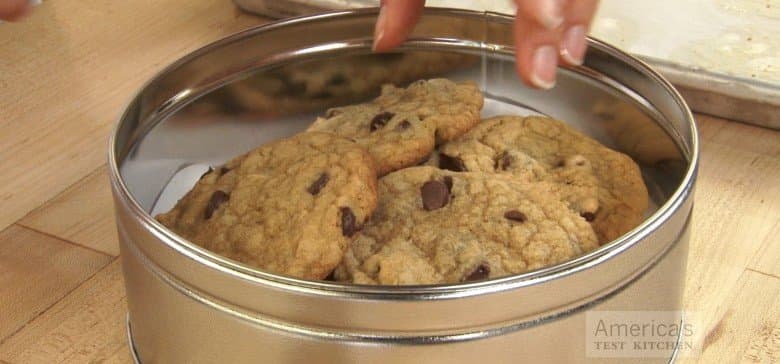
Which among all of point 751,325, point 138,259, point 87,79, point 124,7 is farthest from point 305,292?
point 124,7

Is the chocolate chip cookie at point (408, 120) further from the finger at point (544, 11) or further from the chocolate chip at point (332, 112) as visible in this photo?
the finger at point (544, 11)

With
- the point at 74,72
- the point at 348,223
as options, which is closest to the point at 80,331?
the point at 348,223

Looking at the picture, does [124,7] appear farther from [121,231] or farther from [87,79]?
[121,231]

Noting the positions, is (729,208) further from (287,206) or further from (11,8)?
(11,8)

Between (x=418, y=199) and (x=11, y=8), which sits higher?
(x=11, y=8)

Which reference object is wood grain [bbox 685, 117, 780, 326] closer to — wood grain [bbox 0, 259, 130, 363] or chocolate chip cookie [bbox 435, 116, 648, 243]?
chocolate chip cookie [bbox 435, 116, 648, 243]

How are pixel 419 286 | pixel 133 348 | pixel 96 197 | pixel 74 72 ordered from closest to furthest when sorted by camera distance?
pixel 419 286 → pixel 133 348 → pixel 96 197 → pixel 74 72
